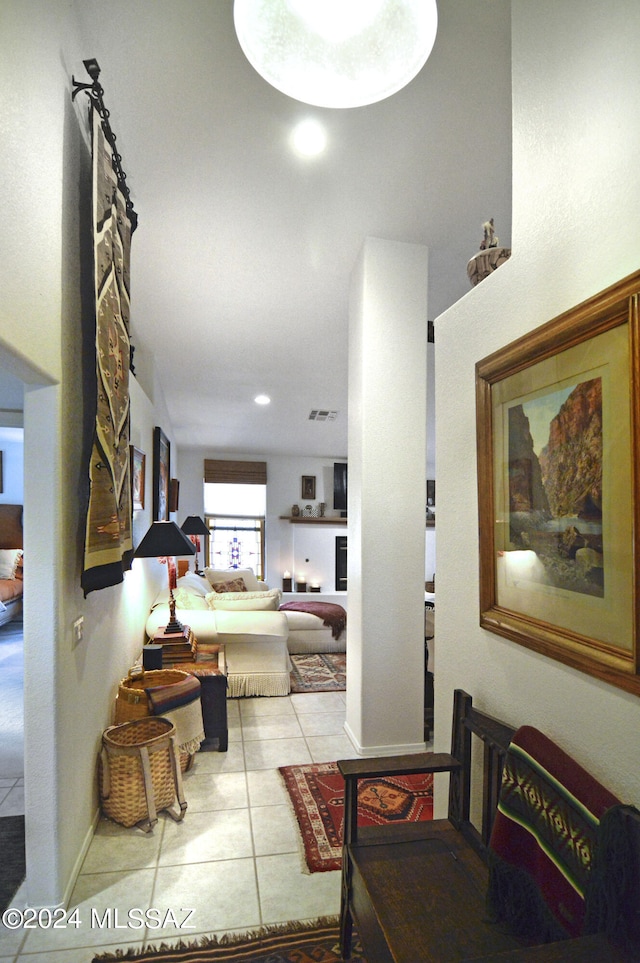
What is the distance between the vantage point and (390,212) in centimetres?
274

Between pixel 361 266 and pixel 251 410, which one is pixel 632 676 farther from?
pixel 251 410

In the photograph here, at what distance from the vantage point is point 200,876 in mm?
1939

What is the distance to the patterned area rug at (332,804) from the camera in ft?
7.00

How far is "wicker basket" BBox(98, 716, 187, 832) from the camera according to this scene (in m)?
2.25

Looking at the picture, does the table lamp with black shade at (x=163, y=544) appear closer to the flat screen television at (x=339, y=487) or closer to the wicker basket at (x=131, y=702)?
the wicker basket at (x=131, y=702)

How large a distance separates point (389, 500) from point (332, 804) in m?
1.61

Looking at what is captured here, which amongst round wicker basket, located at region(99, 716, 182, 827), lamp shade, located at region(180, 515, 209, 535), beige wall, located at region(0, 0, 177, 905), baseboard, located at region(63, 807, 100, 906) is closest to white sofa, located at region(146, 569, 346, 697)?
round wicker basket, located at region(99, 716, 182, 827)

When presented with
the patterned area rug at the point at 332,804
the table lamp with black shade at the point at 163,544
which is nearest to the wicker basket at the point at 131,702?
the table lamp with black shade at the point at 163,544

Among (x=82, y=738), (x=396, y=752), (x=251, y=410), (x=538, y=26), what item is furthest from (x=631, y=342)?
(x=251, y=410)

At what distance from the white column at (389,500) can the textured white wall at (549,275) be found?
1.12 metres

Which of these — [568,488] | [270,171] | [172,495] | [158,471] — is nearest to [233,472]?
[172,495]

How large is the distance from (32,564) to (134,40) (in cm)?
187

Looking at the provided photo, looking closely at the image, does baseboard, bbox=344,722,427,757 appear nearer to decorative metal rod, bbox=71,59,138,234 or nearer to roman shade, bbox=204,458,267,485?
decorative metal rod, bbox=71,59,138,234

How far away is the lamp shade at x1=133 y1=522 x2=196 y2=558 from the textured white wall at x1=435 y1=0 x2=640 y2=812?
1742 millimetres
